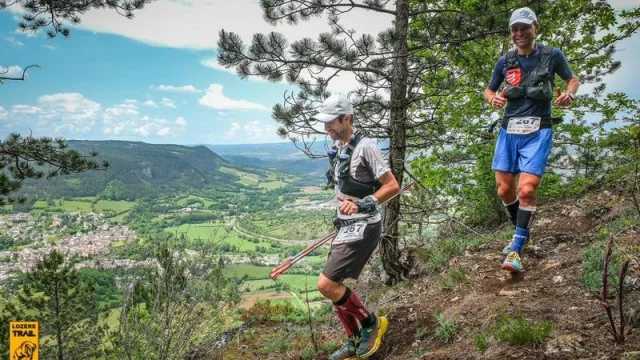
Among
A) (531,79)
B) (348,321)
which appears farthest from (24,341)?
(531,79)

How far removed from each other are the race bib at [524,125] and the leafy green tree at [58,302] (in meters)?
11.1

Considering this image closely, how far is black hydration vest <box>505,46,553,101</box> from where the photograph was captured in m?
3.98

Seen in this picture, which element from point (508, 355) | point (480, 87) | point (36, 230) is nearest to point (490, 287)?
point (508, 355)

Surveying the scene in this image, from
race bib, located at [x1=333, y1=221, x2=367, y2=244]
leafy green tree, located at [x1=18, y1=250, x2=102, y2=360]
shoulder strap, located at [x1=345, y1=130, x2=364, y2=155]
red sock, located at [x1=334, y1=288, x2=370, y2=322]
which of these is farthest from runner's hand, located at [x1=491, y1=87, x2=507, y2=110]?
leafy green tree, located at [x1=18, y1=250, x2=102, y2=360]

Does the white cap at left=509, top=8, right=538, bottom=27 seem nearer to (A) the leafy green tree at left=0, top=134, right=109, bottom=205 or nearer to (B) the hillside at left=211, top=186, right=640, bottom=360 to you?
(B) the hillside at left=211, top=186, right=640, bottom=360

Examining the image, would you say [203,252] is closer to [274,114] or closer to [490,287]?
[274,114]

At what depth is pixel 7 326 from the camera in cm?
1191

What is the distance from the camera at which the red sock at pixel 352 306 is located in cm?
384

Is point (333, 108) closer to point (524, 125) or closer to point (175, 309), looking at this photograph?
point (524, 125)

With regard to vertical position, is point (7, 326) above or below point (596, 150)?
below

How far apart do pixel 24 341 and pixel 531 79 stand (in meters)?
6.31

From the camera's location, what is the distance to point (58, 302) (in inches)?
457

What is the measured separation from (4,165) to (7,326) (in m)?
6.83

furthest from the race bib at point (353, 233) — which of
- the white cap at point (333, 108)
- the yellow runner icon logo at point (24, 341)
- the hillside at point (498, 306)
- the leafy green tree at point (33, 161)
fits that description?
the leafy green tree at point (33, 161)
